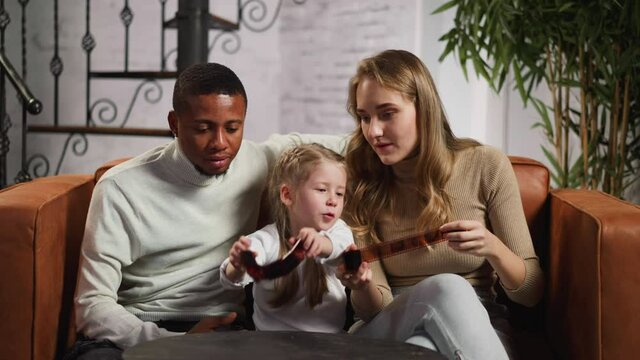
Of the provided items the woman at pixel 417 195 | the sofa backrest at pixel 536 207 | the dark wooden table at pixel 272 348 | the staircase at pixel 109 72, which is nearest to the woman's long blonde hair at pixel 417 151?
the woman at pixel 417 195

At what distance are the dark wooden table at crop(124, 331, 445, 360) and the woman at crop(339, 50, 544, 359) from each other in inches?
11.0

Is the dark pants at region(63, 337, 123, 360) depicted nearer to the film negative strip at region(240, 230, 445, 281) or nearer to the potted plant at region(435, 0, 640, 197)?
the film negative strip at region(240, 230, 445, 281)

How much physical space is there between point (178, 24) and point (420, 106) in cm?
242

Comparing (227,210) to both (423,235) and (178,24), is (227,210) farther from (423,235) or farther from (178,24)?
(178,24)

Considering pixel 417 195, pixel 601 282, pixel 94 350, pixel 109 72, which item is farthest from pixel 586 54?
pixel 109 72

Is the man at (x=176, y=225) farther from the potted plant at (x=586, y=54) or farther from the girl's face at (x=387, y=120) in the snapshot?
the potted plant at (x=586, y=54)

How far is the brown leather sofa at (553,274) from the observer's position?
72.3 inches

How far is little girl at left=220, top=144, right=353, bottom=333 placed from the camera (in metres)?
1.96

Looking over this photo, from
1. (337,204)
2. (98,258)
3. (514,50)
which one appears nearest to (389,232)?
(337,204)

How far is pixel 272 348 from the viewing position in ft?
5.03

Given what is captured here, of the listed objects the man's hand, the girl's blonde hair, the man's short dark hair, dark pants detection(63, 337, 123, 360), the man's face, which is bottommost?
dark pants detection(63, 337, 123, 360)

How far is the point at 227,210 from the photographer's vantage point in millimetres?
2148

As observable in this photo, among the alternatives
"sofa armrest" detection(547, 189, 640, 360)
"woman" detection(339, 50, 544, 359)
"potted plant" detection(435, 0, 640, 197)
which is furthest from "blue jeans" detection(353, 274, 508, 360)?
"potted plant" detection(435, 0, 640, 197)

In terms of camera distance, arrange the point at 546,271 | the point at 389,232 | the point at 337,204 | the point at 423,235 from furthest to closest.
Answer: the point at 546,271, the point at 389,232, the point at 337,204, the point at 423,235
